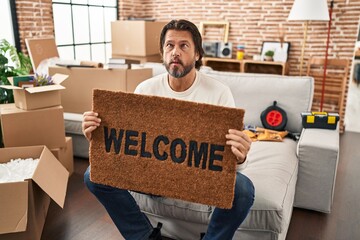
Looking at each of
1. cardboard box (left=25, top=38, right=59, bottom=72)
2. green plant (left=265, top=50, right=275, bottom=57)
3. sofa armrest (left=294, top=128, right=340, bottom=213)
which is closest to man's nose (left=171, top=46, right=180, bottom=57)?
sofa armrest (left=294, top=128, right=340, bottom=213)

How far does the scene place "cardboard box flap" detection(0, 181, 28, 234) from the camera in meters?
1.60

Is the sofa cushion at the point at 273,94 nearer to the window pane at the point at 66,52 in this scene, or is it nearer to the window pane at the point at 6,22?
the window pane at the point at 6,22

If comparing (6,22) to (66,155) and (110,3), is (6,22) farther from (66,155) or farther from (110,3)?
(110,3)

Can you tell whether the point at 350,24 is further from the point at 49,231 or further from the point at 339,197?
the point at 49,231

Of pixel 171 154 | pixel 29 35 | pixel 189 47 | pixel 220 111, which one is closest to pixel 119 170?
pixel 171 154

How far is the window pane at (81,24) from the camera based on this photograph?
14.3 feet

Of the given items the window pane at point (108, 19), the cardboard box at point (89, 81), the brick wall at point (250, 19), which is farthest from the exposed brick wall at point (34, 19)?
the window pane at point (108, 19)

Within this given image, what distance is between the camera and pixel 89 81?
2.93 m

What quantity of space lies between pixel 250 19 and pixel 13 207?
397 centimetres

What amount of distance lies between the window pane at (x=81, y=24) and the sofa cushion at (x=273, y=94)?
2.60 m

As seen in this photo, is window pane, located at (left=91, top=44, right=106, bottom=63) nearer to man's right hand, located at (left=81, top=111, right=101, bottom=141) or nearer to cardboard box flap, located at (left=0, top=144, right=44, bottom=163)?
cardboard box flap, located at (left=0, top=144, right=44, bottom=163)

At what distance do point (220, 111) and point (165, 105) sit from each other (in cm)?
22

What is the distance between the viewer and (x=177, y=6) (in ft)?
16.8

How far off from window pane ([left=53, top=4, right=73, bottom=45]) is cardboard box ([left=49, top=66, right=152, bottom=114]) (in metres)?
1.32
